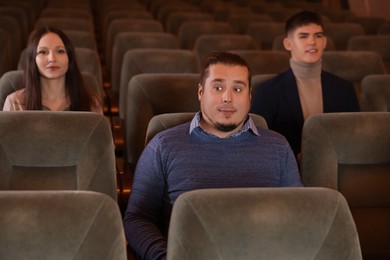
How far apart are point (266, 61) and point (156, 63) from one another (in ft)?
1.97

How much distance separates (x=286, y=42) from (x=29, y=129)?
65.3 inches

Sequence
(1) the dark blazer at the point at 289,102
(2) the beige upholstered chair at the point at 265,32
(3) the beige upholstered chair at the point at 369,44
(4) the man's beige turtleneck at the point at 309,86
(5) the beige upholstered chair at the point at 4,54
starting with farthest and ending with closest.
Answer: (2) the beige upholstered chair at the point at 265,32 < (3) the beige upholstered chair at the point at 369,44 < (5) the beige upholstered chair at the point at 4,54 < (4) the man's beige turtleneck at the point at 309,86 < (1) the dark blazer at the point at 289,102

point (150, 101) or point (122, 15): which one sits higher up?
point (150, 101)

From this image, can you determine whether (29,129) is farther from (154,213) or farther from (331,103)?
(331,103)

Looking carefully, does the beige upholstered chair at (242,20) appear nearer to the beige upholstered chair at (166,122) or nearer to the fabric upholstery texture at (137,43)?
the fabric upholstery texture at (137,43)

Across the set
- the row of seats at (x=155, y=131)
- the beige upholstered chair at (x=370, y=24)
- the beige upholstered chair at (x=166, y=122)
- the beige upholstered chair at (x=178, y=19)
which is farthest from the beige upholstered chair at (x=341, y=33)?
the beige upholstered chair at (x=166, y=122)

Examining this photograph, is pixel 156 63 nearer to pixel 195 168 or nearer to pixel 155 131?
pixel 155 131

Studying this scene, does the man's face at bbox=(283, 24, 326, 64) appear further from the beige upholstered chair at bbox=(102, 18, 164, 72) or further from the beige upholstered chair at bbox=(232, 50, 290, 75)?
the beige upholstered chair at bbox=(102, 18, 164, 72)

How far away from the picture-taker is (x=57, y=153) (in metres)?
2.57

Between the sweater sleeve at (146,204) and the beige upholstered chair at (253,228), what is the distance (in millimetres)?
535

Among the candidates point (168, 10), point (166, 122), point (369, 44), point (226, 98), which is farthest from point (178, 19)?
point (226, 98)

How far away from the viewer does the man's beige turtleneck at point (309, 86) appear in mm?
3635

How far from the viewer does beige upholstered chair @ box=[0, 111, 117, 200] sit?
2.53 m

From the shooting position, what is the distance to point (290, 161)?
8.02ft
